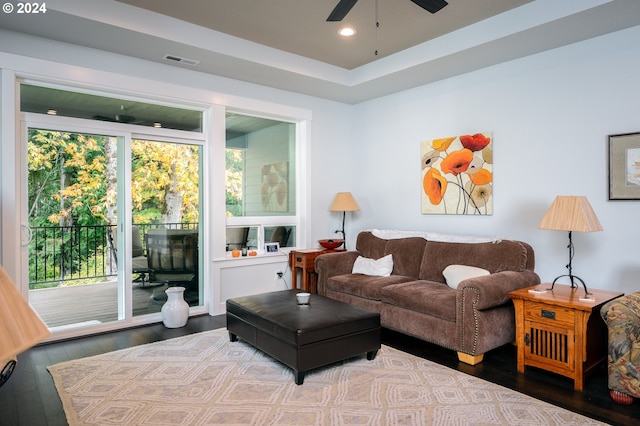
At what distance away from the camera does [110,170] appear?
4.11 meters

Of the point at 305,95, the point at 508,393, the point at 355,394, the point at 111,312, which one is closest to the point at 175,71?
the point at 305,95

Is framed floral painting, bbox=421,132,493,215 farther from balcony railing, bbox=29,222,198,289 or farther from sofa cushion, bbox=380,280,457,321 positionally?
balcony railing, bbox=29,222,198,289

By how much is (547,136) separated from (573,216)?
1139mm

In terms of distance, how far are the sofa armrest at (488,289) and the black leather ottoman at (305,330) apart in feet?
2.40

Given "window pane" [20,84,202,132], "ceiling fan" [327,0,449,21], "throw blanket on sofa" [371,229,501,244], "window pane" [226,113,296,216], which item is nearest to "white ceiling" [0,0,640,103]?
"window pane" [20,84,202,132]

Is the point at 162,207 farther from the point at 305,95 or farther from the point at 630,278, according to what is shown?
the point at 630,278

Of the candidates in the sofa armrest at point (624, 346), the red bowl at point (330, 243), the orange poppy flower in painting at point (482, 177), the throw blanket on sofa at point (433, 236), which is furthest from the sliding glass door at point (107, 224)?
the sofa armrest at point (624, 346)

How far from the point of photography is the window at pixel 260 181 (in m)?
4.89

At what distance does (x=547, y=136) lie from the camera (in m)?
3.83

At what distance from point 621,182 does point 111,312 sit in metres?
4.92

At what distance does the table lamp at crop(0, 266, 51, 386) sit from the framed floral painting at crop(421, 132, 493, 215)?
420 centimetres

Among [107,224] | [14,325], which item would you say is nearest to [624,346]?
[14,325]

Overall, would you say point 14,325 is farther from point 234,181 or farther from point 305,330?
point 234,181

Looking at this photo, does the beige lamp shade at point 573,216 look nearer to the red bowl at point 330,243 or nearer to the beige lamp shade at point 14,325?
the red bowl at point 330,243
